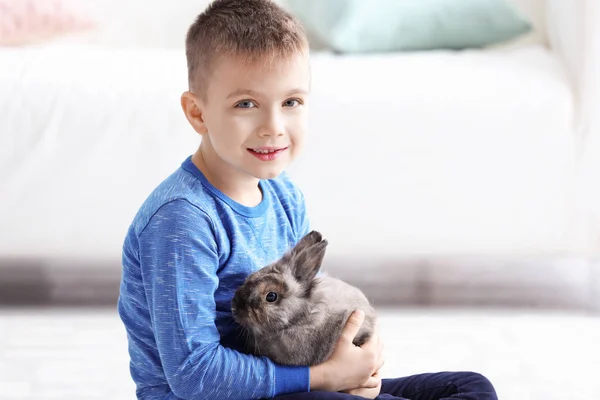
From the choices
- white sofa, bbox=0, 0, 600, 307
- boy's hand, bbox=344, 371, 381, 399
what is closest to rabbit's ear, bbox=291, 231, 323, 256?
boy's hand, bbox=344, 371, 381, 399

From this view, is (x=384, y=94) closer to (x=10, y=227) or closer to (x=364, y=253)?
(x=364, y=253)

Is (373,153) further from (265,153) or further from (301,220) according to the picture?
(265,153)

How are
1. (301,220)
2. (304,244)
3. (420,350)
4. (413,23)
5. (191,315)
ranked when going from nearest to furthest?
(191,315)
(304,244)
(301,220)
(420,350)
(413,23)

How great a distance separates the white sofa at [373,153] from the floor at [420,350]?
0.52 ft

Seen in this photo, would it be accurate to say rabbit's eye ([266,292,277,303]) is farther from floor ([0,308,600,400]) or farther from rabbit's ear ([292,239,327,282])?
floor ([0,308,600,400])

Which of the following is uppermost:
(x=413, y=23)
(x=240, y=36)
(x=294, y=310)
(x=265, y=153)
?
(x=413, y=23)

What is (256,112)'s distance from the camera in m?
1.12

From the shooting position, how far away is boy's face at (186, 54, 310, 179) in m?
1.10

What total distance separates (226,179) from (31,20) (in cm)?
124

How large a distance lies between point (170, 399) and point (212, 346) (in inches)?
4.7

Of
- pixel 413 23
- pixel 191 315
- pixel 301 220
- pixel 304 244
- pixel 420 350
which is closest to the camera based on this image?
pixel 191 315

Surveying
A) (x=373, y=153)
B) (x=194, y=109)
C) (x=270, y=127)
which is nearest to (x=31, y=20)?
(x=373, y=153)

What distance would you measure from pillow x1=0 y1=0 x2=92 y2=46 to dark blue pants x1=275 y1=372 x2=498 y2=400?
1.41 metres

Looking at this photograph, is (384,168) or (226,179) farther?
(384,168)
